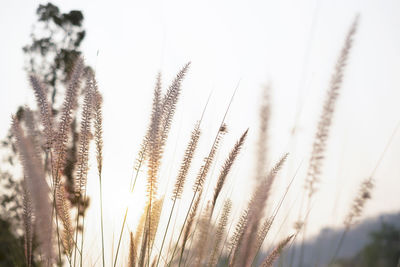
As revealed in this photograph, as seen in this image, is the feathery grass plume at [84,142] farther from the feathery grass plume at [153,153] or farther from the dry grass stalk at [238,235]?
the dry grass stalk at [238,235]

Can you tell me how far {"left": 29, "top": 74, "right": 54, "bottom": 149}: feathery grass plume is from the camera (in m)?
1.85

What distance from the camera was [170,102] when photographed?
1870 millimetres

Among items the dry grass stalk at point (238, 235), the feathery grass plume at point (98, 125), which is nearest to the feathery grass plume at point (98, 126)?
the feathery grass plume at point (98, 125)

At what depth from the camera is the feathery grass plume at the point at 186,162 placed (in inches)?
→ 72.9

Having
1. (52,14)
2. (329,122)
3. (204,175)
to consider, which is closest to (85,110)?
(204,175)

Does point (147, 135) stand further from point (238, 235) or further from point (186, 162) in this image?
point (238, 235)

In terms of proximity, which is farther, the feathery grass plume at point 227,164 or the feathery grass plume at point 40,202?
the feathery grass plume at point 227,164

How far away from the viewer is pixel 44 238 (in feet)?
4.58

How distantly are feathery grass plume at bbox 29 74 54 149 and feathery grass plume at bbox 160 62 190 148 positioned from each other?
0.47 meters

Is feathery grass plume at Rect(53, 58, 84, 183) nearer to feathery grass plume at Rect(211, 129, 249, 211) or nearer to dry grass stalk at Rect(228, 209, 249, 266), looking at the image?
feathery grass plume at Rect(211, 129, 249, 211)

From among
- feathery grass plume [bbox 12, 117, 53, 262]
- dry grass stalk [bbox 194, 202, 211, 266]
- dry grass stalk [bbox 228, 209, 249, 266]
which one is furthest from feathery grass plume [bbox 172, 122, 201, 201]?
feathery grass plume [bbox 12, 117, 53, 262]

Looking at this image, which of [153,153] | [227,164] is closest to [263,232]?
[227,164]

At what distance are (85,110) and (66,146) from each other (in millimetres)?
178

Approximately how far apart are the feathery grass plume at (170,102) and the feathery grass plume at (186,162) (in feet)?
0.37
